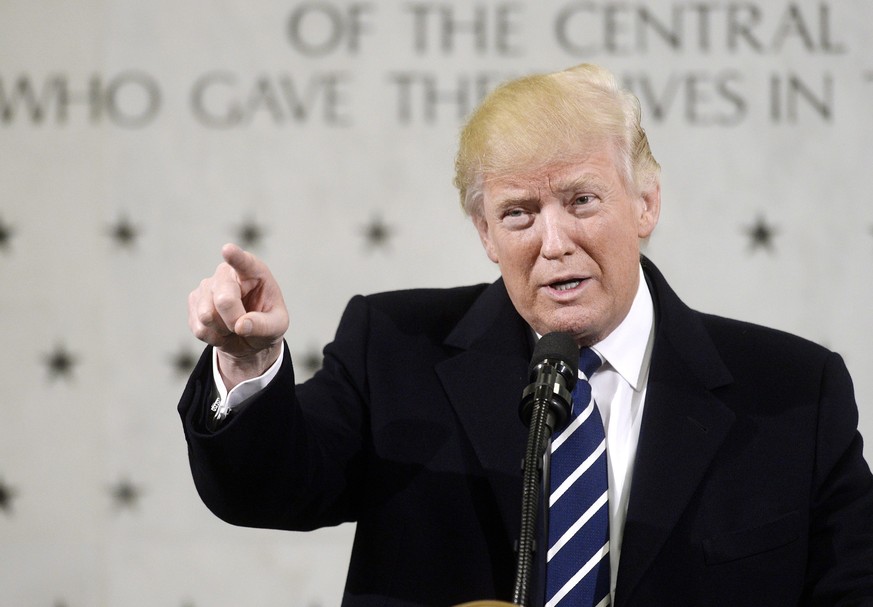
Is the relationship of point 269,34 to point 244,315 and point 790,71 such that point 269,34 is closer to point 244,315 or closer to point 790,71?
point 790,71

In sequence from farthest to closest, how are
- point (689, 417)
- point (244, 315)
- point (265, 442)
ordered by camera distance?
point (689, 417), point (265, 442), point (244, 315)

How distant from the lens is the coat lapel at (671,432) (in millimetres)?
1701

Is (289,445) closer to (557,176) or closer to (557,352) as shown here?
(557,352)

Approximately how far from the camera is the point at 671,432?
1808 millimetres

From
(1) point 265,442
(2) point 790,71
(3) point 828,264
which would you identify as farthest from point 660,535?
(2) point 790,71

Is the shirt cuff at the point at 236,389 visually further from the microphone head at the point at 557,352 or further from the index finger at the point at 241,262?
the microphone head at the point at 557,352

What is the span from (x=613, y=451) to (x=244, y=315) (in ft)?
2.34

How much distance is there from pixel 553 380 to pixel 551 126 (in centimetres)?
56

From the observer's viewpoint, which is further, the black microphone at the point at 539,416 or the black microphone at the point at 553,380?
the black microphone at the point at 553,380

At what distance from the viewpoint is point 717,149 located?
337cm

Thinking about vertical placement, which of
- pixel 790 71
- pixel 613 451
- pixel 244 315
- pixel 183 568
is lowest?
pixel 183 568

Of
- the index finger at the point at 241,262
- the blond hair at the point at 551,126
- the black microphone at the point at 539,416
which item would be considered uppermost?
the blond hair at the point at 551,126

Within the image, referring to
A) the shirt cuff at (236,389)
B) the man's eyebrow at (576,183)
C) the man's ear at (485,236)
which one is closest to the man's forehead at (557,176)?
the man's eyebrow at (576,183)

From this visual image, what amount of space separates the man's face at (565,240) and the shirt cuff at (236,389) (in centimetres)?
45
